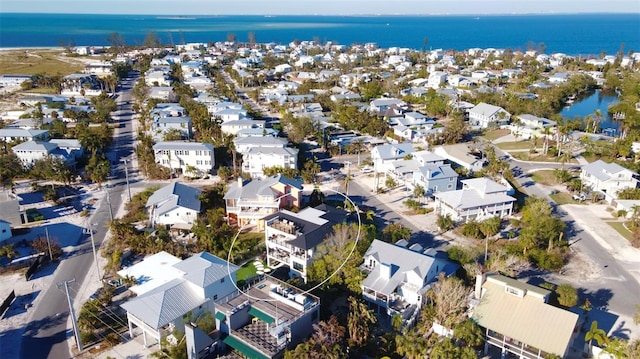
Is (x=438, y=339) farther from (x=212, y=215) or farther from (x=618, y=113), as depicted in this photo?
(x=618, y=113)

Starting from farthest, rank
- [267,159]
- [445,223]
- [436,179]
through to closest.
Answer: [267,159]
[436,179]
[445,223]

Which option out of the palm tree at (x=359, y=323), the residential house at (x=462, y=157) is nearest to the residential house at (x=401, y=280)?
the palm tree at (x=359, y=323)

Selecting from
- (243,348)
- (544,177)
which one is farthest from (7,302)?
(544,177)

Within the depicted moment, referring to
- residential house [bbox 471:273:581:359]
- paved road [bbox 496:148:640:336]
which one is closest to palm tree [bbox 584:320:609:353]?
residential house [bbox 471:273:581:359]

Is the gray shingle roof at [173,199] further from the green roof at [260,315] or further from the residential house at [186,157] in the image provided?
the green roof at [260,315]

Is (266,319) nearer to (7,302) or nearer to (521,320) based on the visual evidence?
(521,320)
